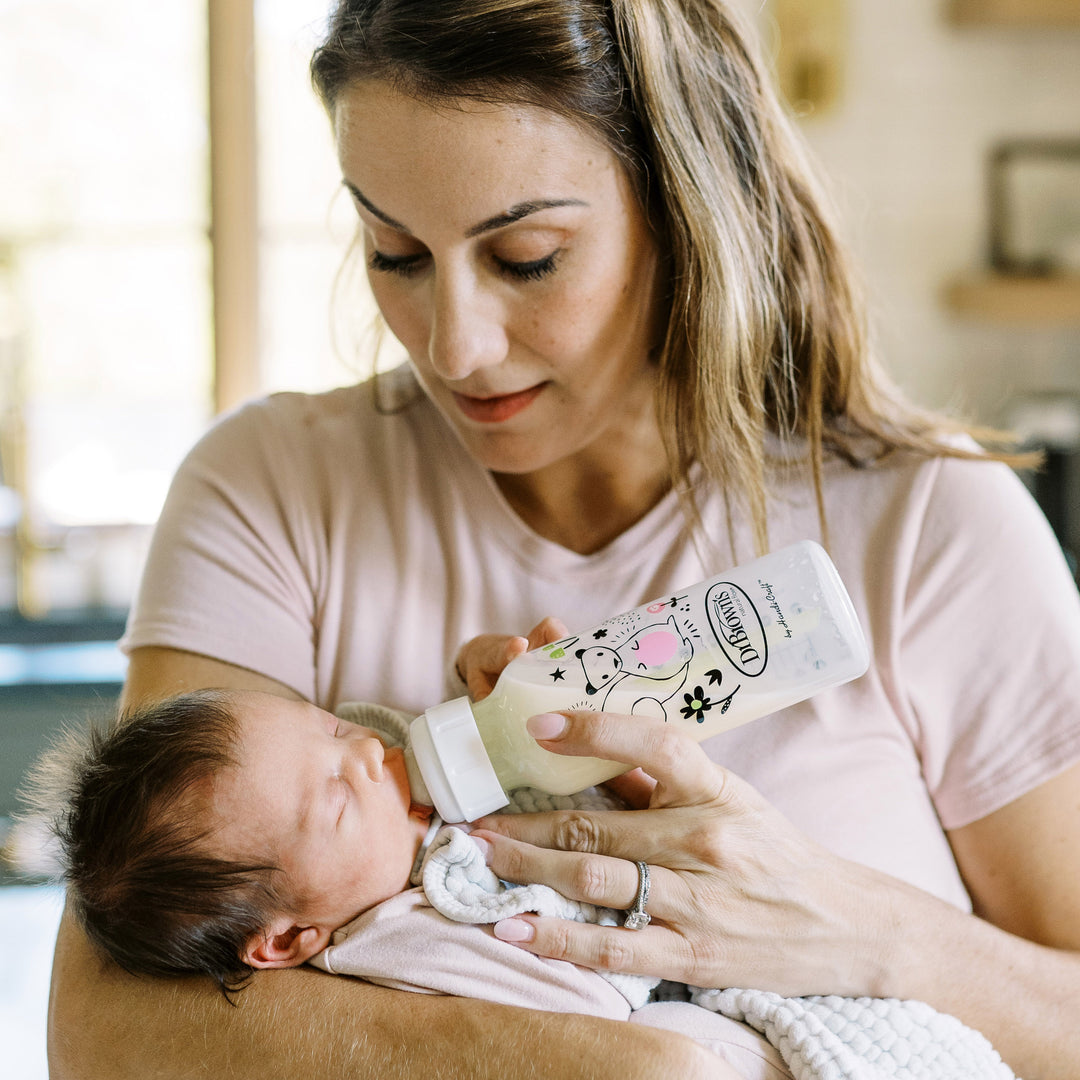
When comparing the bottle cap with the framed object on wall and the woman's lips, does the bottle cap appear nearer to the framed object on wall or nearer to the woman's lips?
the woman's lips

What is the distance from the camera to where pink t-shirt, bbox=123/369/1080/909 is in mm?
1195

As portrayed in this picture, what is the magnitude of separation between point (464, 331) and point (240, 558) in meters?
0.37

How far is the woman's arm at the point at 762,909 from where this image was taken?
3.24 feet

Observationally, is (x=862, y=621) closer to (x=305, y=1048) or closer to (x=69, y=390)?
(x=305, y=1048)

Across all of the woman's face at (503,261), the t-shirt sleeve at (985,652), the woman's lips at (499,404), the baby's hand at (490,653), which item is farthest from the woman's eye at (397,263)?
the t-shirt sleeve at (985,652)

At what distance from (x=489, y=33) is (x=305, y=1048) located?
0.88m

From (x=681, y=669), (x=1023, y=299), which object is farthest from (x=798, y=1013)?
(x=1023, y=299)

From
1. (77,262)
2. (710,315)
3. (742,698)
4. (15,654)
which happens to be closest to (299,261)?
(77,262)

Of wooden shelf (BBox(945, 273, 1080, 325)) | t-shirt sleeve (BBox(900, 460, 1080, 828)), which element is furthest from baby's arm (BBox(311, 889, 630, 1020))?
wooden shelf (BBox(945, 273, 1080, 325))

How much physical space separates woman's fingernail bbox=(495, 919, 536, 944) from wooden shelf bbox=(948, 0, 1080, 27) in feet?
10.9

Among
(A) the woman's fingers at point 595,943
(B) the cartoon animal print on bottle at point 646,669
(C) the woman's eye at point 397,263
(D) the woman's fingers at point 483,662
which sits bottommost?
(A) the woman's fingers at point 595,943

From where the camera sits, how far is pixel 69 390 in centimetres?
364

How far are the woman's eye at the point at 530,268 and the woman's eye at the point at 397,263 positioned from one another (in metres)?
0.08

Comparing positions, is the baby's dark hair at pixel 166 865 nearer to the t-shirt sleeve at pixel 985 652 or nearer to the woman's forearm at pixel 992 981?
the woman's forearm at pixel 992 981
